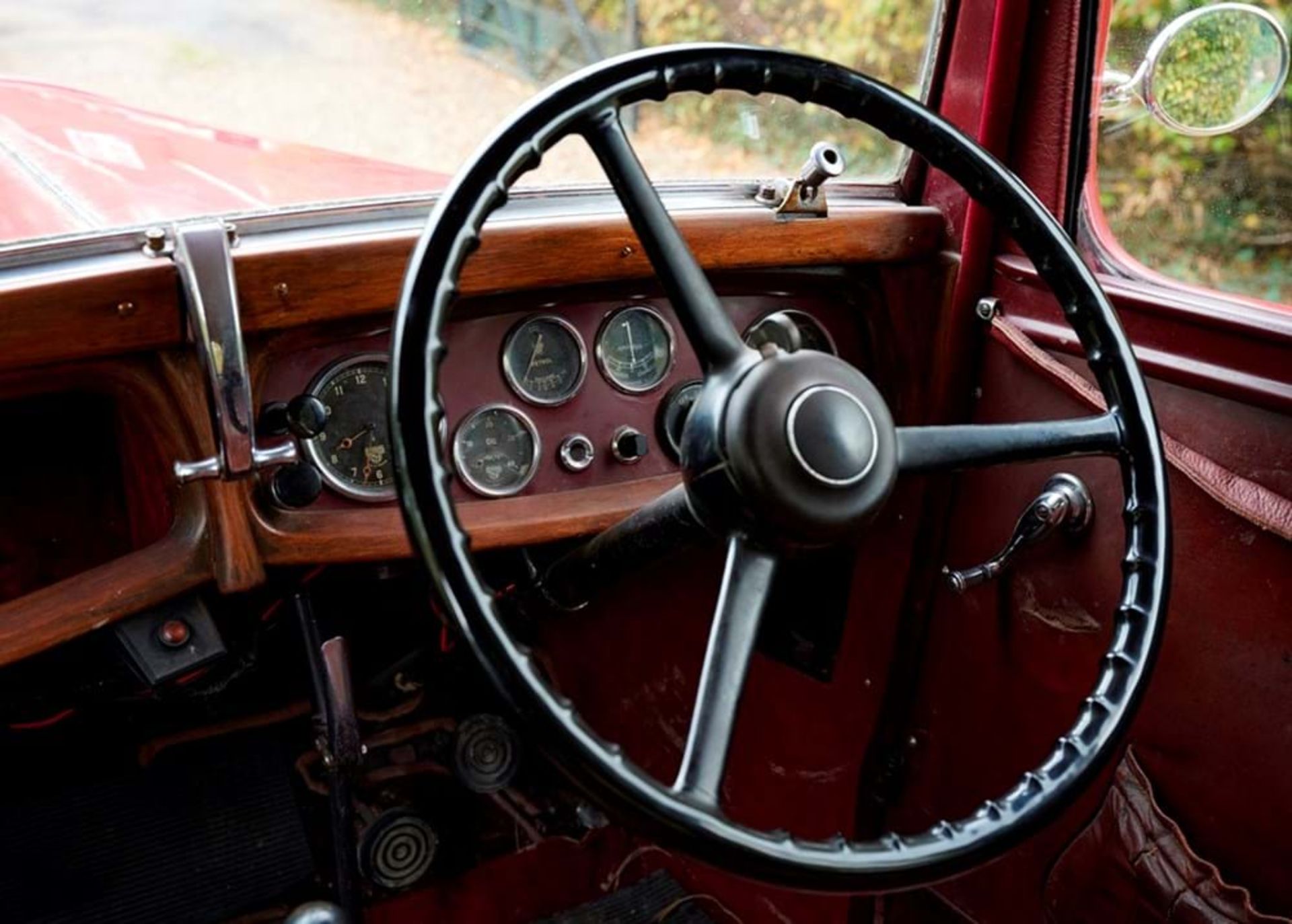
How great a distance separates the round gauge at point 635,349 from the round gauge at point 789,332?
0.44ft

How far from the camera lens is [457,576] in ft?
3.31

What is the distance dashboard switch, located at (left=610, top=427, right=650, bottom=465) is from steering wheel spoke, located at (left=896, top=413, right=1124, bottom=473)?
2.00 feet

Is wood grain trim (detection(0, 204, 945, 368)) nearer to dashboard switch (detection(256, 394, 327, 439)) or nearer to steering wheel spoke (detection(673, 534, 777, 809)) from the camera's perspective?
dashboard switch (detection(256, 394, 327, 439))

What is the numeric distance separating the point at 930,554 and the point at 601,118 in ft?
3.45

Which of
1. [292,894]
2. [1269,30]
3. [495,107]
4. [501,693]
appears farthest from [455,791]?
[1269,30]

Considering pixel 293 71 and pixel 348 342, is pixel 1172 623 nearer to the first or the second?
pixel 348 342

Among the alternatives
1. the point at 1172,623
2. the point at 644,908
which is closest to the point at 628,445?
the point at 1172,623

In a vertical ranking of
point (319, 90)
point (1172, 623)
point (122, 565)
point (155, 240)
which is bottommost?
point (1172, 623)

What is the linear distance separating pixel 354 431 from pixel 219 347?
0.28 m

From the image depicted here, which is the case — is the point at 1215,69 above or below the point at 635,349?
above

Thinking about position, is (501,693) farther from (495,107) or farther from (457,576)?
(495,107)

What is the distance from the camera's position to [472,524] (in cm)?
167

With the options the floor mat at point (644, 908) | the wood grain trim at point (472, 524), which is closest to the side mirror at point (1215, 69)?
the wood grain trim at point (472, 524)

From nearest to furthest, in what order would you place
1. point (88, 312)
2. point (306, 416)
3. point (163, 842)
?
1. point (88, 312)
2. point (306, 416)
3. point (163, 842)
